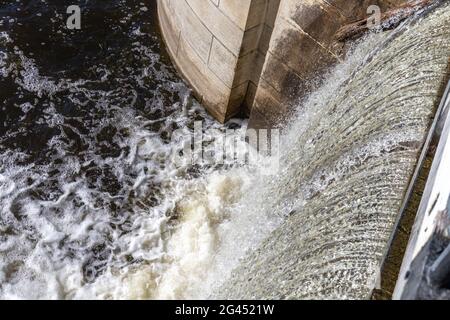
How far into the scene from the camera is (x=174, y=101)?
588 centimetres

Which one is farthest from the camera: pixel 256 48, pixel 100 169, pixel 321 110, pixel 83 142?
pixel 83 142

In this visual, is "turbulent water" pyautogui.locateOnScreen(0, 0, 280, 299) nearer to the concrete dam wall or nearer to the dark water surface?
the dark water surface

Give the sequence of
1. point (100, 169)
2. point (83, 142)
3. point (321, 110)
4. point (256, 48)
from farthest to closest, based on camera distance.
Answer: point (83, 142), point (100, 169), point (256, 48), point (321, 110)

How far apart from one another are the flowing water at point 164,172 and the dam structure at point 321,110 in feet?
0.05

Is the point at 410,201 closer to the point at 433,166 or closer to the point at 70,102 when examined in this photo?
the point at 433,166

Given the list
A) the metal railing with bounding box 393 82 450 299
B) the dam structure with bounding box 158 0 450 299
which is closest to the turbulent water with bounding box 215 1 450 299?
the dam structure with bounding box 158 0 450 299

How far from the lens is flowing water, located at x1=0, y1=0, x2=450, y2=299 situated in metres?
3.18

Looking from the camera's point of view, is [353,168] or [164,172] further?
[164,172]

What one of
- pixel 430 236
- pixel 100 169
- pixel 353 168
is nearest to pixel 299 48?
pixel 353 168

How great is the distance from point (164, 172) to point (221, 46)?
138 centimetres

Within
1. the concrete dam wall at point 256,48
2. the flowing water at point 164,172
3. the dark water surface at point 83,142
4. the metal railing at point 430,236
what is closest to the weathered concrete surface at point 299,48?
the concrete dam wall at point 256,48

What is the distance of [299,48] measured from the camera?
184 inches

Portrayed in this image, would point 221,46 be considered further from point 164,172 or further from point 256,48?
point 164,172

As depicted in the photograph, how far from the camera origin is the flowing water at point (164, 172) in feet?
10.4
